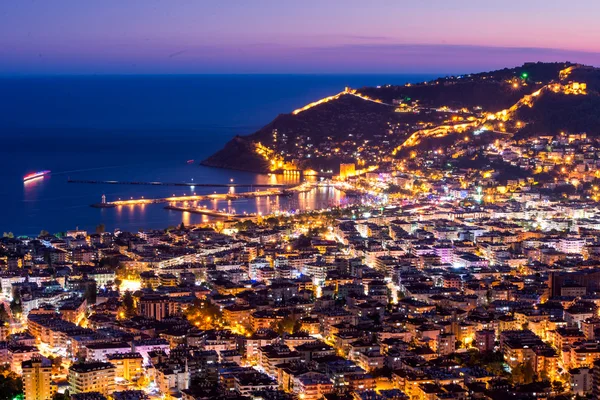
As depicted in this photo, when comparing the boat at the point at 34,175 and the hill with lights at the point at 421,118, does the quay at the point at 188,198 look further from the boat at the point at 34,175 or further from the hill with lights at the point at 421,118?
the boat at the point at 34,175

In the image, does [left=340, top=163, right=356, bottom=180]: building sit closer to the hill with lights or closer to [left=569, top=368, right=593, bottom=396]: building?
the hill with lights

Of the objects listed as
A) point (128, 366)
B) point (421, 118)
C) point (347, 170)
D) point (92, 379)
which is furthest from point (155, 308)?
point (421, 118)

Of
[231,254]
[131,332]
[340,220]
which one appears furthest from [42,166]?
[131,332]

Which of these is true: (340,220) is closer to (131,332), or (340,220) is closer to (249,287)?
(249,287)

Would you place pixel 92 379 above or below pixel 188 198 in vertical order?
above

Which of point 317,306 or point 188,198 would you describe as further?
point 188,198

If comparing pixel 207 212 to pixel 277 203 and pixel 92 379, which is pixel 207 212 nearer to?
pixel 277 203

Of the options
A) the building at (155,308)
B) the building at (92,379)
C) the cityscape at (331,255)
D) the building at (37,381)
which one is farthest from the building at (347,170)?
the building at (37,381)
